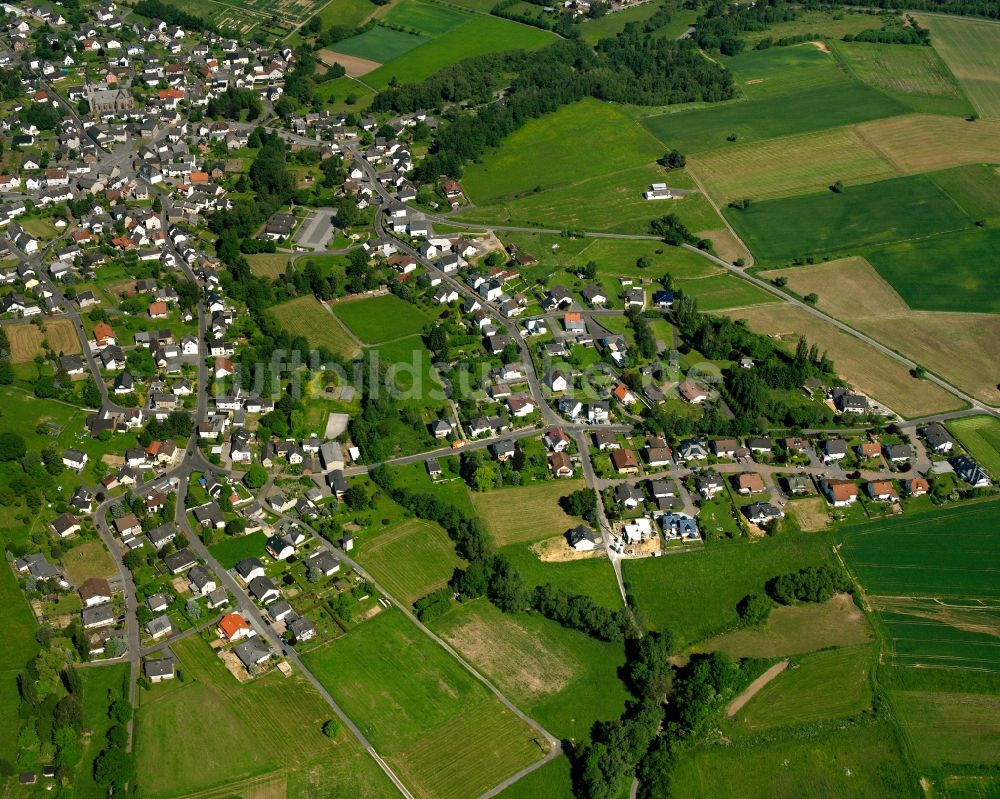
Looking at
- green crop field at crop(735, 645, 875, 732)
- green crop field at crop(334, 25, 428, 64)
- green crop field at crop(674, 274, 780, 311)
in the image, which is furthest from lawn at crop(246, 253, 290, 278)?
green crop field at crop(735, 645, 875, 732)

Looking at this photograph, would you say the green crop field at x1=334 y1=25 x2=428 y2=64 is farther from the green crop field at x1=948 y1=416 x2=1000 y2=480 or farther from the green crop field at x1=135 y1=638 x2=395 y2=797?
the green crop field at x1=135 y1=638 x2=395 y2=797

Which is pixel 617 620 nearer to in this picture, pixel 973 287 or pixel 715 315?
pixel 715 315

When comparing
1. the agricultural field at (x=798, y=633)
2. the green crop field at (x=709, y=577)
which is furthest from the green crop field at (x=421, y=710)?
the agricultural field at (x=798, y=633)

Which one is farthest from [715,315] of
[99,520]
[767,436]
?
[99,520]

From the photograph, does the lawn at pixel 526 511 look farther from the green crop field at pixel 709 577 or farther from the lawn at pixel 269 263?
the lawn at pixel 269 263

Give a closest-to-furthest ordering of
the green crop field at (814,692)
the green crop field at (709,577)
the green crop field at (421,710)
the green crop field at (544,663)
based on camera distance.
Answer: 1. the green crop field at (421,710)
2. the green crop field at (814,692)
3. the green crop field at (544,663)
4. the green crop field at (709,577)

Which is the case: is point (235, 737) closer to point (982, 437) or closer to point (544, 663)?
point (544, 663)

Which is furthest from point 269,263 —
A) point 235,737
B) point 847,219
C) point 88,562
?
point 847,219
